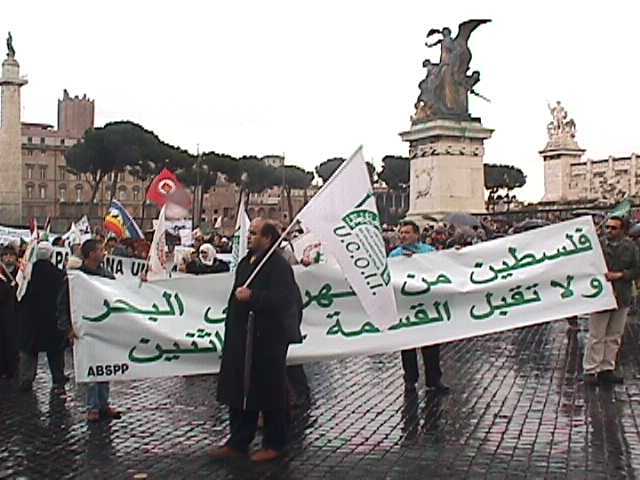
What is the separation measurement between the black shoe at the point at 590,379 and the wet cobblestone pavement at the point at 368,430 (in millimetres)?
103

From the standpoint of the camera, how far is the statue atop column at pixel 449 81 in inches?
1430

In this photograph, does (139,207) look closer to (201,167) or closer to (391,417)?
(201,167)

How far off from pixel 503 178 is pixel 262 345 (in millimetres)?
95387

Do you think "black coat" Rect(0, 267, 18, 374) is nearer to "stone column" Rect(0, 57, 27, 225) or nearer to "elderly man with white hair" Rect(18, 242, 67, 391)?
"elderly man with white hair" Rect(18, 242, 67, 391)

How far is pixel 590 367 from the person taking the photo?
37.2 feet

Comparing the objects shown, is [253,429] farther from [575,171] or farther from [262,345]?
[575,171]

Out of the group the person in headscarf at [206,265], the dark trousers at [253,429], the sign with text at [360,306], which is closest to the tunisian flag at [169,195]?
the person in headscarf at [206,265]

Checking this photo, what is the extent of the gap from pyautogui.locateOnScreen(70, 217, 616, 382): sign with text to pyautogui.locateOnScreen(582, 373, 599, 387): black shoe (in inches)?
63.9

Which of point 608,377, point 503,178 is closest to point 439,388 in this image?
point 608,377

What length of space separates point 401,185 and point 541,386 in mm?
88958

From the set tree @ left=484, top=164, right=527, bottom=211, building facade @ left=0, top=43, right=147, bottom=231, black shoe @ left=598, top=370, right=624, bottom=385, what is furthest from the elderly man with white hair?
building facade @ left=0, top=43, right=147, bottom=231

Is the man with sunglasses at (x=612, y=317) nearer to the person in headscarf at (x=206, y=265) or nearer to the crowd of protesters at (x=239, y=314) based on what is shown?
the crowd of protesters at (x=239, y=314)

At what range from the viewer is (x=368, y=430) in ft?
29.2

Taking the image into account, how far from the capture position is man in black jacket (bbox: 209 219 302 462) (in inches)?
299
